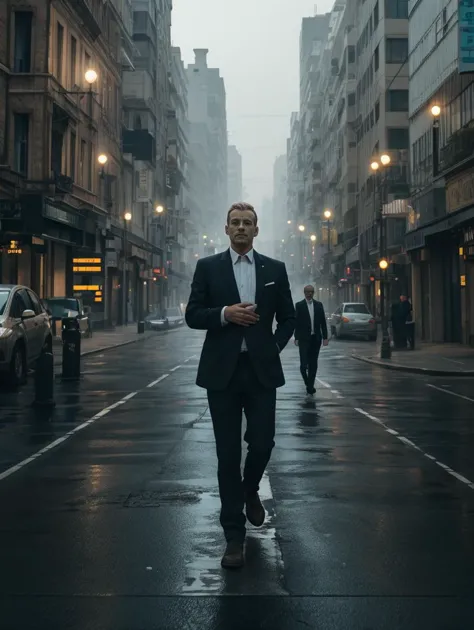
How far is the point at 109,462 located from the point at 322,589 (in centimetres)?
489

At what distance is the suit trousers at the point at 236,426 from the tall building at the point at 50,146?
28.6 m

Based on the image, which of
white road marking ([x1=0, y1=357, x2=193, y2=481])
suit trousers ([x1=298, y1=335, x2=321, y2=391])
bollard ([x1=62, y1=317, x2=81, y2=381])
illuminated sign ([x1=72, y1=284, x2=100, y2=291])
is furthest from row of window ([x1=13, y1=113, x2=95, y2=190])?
suit trousers ([x1=298, y1=335, x2=321, y2=391])

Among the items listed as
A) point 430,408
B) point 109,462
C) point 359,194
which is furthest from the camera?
point 359,194

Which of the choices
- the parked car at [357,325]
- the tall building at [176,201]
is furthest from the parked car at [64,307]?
the tall building at [176,201]

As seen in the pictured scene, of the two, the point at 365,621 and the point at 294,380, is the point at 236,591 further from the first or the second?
the point at 294,380

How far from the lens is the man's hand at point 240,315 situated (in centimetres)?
584

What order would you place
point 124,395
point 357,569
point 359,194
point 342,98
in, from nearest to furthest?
1. point 357,569
2. point 124,395
3. point 359,194
4. point 342,98

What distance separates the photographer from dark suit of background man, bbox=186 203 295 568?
5.95 meters

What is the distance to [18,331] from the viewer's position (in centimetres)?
1888

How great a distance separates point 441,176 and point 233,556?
33.6 metres

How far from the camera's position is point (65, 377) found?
70.8ft

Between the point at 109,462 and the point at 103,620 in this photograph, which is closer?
the point at 103,620

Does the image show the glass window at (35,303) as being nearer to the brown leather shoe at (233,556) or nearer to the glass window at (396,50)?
the brown leather shoe at (233,556)

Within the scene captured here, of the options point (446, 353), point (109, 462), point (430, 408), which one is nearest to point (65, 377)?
point (430, 408)
